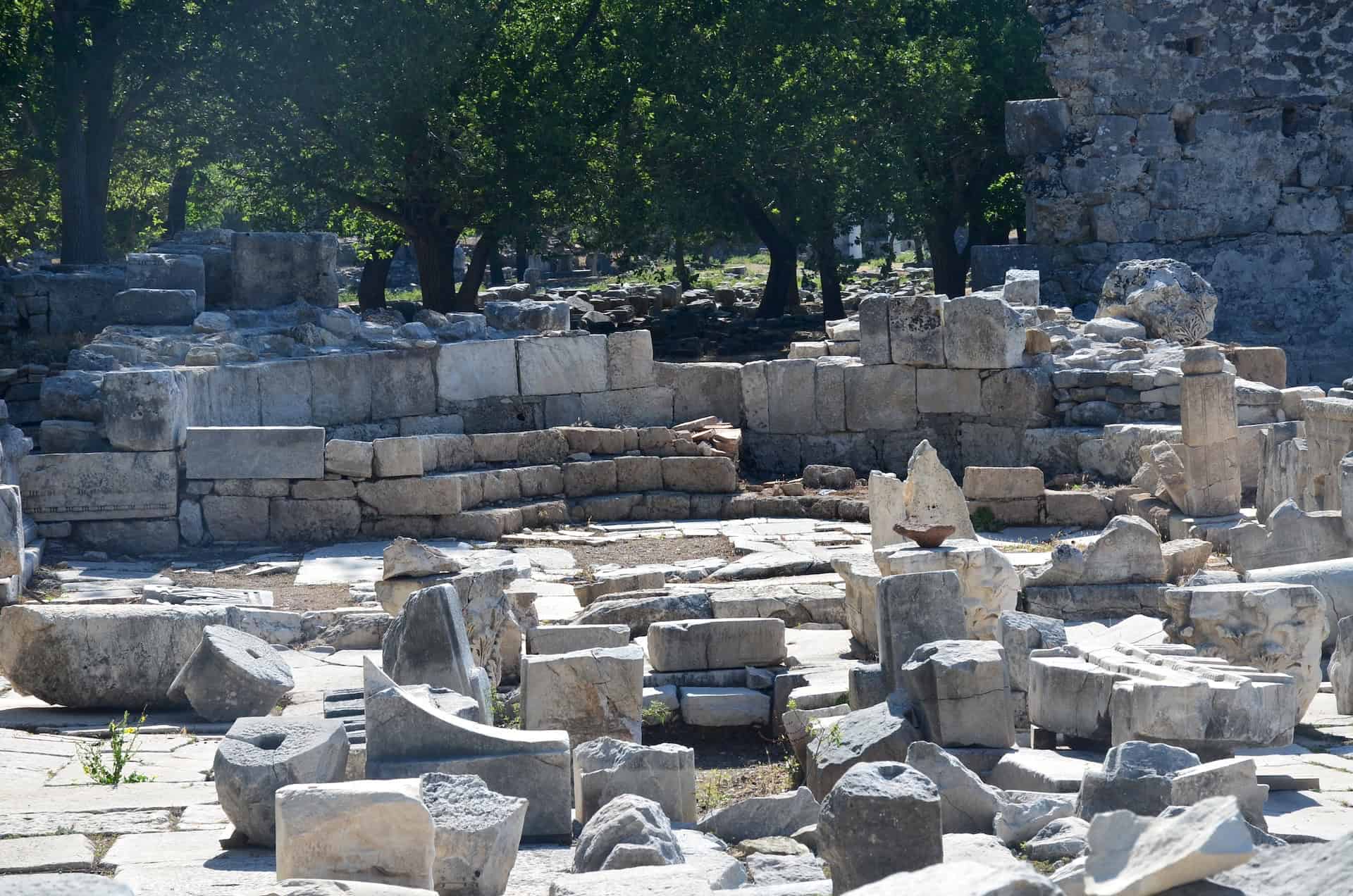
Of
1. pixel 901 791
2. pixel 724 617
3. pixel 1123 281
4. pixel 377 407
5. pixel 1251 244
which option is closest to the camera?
pixel 901 791

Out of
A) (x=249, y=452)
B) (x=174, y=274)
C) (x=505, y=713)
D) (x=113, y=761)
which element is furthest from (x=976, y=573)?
(x=174, y=274)

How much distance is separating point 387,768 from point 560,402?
9.15 metres

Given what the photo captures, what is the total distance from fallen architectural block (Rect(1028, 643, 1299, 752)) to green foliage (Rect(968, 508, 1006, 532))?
549cm

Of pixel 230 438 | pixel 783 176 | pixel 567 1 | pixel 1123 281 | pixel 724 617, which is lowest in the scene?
pixel 724 617

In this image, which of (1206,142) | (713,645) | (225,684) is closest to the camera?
(225,684)

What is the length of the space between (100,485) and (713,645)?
19.0 feet

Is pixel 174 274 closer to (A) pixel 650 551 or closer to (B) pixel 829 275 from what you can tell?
(A) pixel 650 551

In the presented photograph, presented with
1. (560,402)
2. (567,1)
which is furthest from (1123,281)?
(567,1)

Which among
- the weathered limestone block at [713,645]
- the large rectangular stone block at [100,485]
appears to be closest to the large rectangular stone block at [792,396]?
the large rectangular stone block at [100,485]

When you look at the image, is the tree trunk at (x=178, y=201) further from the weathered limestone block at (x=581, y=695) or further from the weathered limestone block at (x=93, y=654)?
the weathered limestone block at (x=581, y=695)

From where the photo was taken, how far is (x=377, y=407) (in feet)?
46.0

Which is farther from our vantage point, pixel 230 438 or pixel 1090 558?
pixel 230 438

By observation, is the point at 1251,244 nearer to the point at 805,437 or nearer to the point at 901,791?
the point at 805,437

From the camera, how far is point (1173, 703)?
6.34 meters
